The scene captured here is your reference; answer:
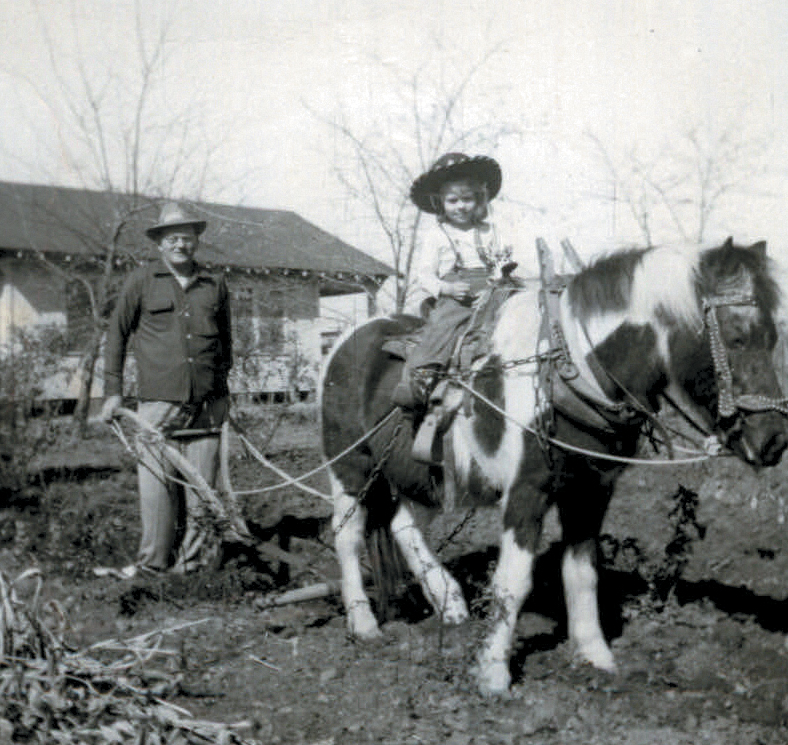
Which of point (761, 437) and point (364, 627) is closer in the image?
point (761, 437)

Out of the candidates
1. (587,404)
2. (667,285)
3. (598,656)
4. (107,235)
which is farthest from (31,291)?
(667,285)

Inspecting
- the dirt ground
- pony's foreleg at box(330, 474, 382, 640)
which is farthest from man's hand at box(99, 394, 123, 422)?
pony's foreleg at box(330, 474, 382, 640)

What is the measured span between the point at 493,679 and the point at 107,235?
44.4 feet

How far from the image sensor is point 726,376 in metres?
3.21

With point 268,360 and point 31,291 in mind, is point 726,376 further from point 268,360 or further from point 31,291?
point 31,291

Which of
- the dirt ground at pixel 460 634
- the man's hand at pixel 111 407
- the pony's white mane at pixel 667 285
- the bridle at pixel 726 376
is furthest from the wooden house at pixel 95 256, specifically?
the bridle at pixel 726 376

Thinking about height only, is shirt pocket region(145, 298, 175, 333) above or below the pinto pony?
above

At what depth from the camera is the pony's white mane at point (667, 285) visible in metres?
3.31

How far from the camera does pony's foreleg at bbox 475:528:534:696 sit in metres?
3.73

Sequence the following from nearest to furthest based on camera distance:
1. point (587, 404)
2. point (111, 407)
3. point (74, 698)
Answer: point (74, 698) → point (587, 404) → point (111, 407)

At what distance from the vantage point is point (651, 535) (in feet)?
20.8

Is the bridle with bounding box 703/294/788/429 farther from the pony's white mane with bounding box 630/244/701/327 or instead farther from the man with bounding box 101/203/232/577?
the man with bounding box 101/203/232/577

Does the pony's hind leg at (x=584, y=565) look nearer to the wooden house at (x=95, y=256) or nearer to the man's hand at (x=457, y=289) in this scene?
the man's hand at (x=457, y=289)

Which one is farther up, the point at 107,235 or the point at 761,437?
the point at 107,235
